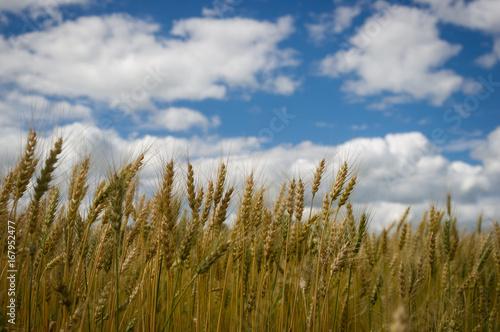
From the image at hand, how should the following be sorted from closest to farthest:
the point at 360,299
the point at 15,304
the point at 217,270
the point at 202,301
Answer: the point at 202,301 < the point at 15,304 < the point at 217,270 < the point at 360,299

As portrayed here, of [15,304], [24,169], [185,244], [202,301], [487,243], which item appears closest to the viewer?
[185,244]

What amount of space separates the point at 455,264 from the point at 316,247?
11.3 ft

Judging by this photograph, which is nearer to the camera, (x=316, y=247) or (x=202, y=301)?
(x=202, y=301)

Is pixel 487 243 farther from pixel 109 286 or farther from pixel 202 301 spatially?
pixel 109 286

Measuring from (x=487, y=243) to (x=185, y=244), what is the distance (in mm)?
4241

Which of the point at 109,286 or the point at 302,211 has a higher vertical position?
the point at 302,211

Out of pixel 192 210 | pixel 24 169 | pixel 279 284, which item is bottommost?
pixel 279 284

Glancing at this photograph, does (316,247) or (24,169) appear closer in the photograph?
(24,169)

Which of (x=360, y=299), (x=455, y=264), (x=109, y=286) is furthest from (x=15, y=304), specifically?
(x=455, y=264)

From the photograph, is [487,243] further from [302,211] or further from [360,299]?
[302,211]

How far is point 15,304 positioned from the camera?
123 inches

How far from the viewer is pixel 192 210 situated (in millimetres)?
2717

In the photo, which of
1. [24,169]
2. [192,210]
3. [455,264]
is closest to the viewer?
[24,169]

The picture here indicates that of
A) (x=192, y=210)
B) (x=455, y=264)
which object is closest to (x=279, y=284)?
(x=192, y=210)
